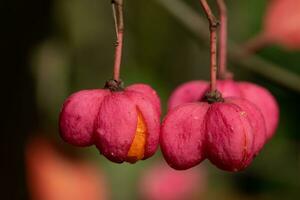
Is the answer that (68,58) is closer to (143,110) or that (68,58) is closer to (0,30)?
(0,30)

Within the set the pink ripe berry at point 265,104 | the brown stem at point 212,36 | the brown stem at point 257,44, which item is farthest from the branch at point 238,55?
the brown stem at point 212,36

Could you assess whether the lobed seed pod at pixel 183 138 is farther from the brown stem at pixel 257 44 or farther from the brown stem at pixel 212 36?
the brown stem at pixel 257 44

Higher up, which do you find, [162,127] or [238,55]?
[238,55]

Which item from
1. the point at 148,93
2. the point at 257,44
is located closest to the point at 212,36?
the point at 148,93

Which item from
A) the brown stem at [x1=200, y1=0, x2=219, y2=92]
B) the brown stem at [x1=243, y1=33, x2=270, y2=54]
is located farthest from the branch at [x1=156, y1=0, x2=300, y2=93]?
the brown stem at [x1=200, y1=0, x2=219, y2=92]

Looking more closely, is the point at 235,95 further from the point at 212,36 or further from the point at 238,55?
the point at 238,55

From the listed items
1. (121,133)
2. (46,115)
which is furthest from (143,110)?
(46,115)

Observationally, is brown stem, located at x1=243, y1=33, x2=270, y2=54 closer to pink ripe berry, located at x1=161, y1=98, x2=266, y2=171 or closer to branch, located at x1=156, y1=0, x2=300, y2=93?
branch, located at x1=156, y1=0, x2=300, y2=93

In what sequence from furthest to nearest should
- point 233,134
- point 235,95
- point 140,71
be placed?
point 140,71 → point 235,95 → point 233,134
